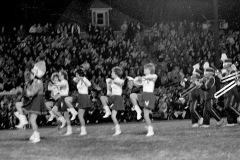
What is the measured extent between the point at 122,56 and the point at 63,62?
3.17 meters

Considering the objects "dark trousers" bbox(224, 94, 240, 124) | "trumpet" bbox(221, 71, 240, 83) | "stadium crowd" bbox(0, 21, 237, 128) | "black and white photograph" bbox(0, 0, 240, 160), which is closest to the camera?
"black and white photograph" bbox(0, 0, 240, 160)

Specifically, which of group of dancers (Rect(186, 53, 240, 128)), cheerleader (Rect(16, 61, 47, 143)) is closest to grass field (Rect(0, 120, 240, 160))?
cheerleader (Rect(16, 61, 47, 143))

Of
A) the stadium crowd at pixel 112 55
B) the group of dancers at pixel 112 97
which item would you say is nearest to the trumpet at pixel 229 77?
the group of dancers at pixel 112 97

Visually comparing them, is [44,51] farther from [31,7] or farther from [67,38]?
[31,7]

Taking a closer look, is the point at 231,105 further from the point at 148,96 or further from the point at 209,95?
the point at 148,96

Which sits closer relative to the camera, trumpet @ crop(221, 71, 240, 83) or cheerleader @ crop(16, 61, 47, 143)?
cheerleader @ crop(16, 61, 47, 143)

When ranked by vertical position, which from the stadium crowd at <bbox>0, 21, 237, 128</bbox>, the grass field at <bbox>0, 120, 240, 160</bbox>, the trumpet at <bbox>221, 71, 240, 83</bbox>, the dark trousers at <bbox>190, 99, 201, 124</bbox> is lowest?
the grass field at <bbox>0, 120, 240, 160</bbox>

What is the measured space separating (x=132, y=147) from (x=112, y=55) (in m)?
16.5

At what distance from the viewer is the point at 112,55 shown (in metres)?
29.0

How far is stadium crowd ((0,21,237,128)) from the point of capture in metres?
25.3

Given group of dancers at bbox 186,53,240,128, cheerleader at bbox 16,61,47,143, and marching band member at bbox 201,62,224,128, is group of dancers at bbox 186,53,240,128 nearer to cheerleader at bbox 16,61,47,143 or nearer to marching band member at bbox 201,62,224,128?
marching band member at bbox 201,62,224,128

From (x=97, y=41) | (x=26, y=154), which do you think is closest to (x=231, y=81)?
(x=26, y=154)

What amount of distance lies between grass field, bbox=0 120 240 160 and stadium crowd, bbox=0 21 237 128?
9198mm

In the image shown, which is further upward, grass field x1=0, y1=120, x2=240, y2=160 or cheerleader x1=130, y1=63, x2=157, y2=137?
cheerleader x1=130, y1=63, x2=157, y2=137
